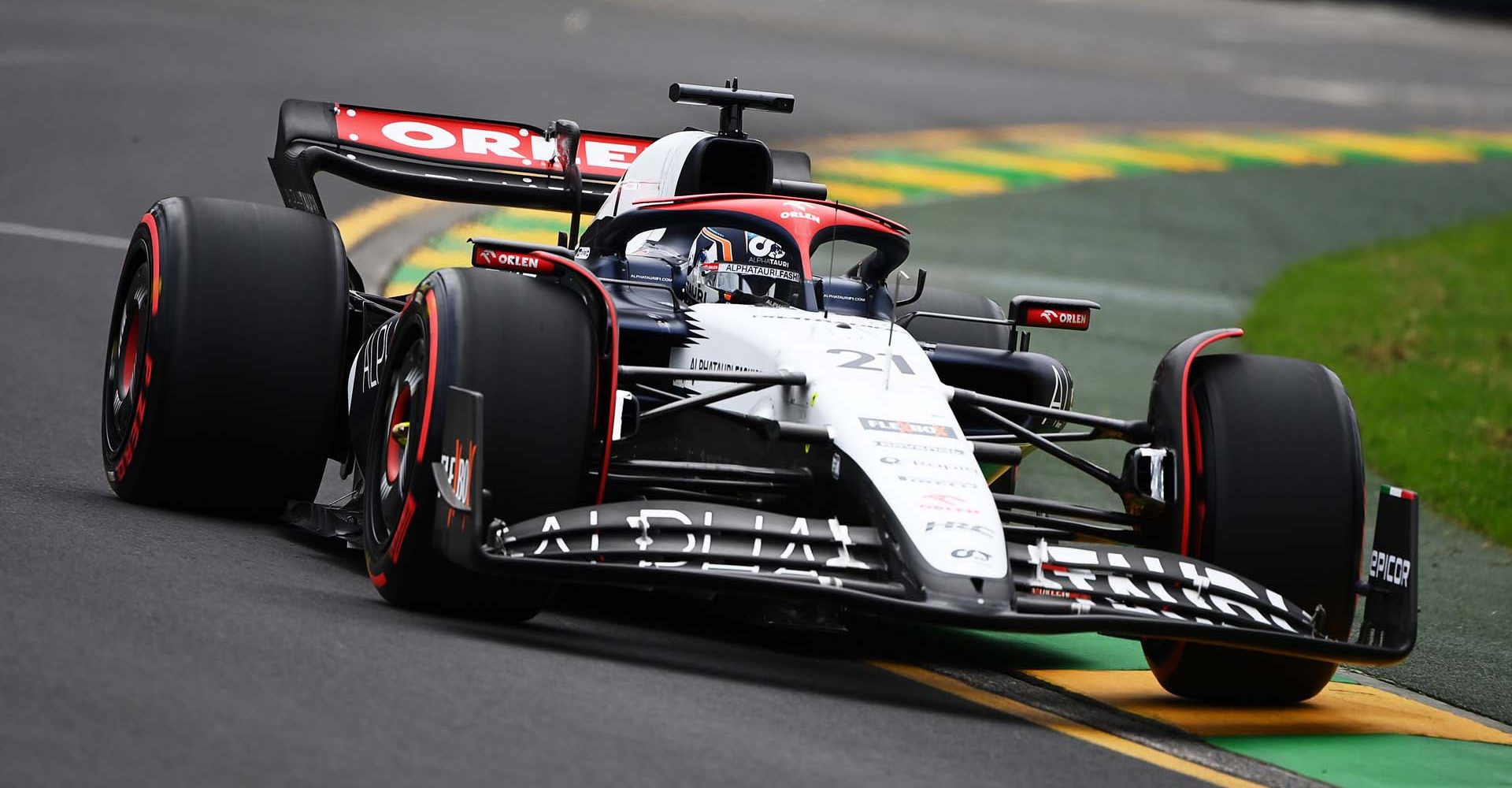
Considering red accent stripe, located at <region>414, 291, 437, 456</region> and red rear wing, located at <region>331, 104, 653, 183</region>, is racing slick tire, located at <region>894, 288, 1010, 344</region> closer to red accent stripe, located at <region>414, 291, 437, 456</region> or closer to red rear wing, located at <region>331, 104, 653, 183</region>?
red rear wing, located at <region>331, 104, 653, 183</region>

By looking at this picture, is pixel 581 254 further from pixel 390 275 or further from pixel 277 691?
pixel 390 275

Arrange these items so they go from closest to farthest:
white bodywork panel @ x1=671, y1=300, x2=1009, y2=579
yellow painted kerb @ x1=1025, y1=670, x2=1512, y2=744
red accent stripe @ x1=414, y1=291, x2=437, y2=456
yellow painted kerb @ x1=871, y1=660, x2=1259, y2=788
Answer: yellow painted kerb @ x1=871, y1=660, x2=1259, y2=788 < white bodywork panel @ x1=671, y1=300, x2=1009, y2=579 < red accent stripe @ x1=414, y1=291, x2=437, y2=456 < yellow painted kerb @ x1=1025, y1=670, x2=1512, y2=744

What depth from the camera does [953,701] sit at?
6.38 metres

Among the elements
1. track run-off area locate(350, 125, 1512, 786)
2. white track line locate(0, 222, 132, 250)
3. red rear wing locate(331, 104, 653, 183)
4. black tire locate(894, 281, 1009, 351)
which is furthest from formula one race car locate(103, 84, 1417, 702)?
white track line locate(0, 222, 132, 250)

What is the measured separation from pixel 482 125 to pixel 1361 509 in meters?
4.90

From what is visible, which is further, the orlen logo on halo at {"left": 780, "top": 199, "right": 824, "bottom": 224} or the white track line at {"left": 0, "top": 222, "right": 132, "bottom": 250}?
the white track line at {"left": 0, "top": 222, "right": 132, "bottom": 250}

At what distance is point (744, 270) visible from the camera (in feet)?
26.2

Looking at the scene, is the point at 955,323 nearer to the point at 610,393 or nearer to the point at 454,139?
the point at 454,139

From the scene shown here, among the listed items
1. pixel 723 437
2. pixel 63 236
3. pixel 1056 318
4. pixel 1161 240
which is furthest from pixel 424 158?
pixel 1161 240

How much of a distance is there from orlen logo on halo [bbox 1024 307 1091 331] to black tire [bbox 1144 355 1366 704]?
1.18 m

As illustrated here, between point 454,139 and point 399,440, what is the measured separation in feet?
10.7

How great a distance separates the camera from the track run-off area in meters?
6.55

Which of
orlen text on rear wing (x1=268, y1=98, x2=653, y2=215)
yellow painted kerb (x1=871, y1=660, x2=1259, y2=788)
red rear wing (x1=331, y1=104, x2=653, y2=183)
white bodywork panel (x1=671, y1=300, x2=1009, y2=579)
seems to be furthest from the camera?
red rear wing (x1=331, y1=104, x2=653, y2=183)

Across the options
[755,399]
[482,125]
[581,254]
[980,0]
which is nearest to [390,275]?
[482,125]
